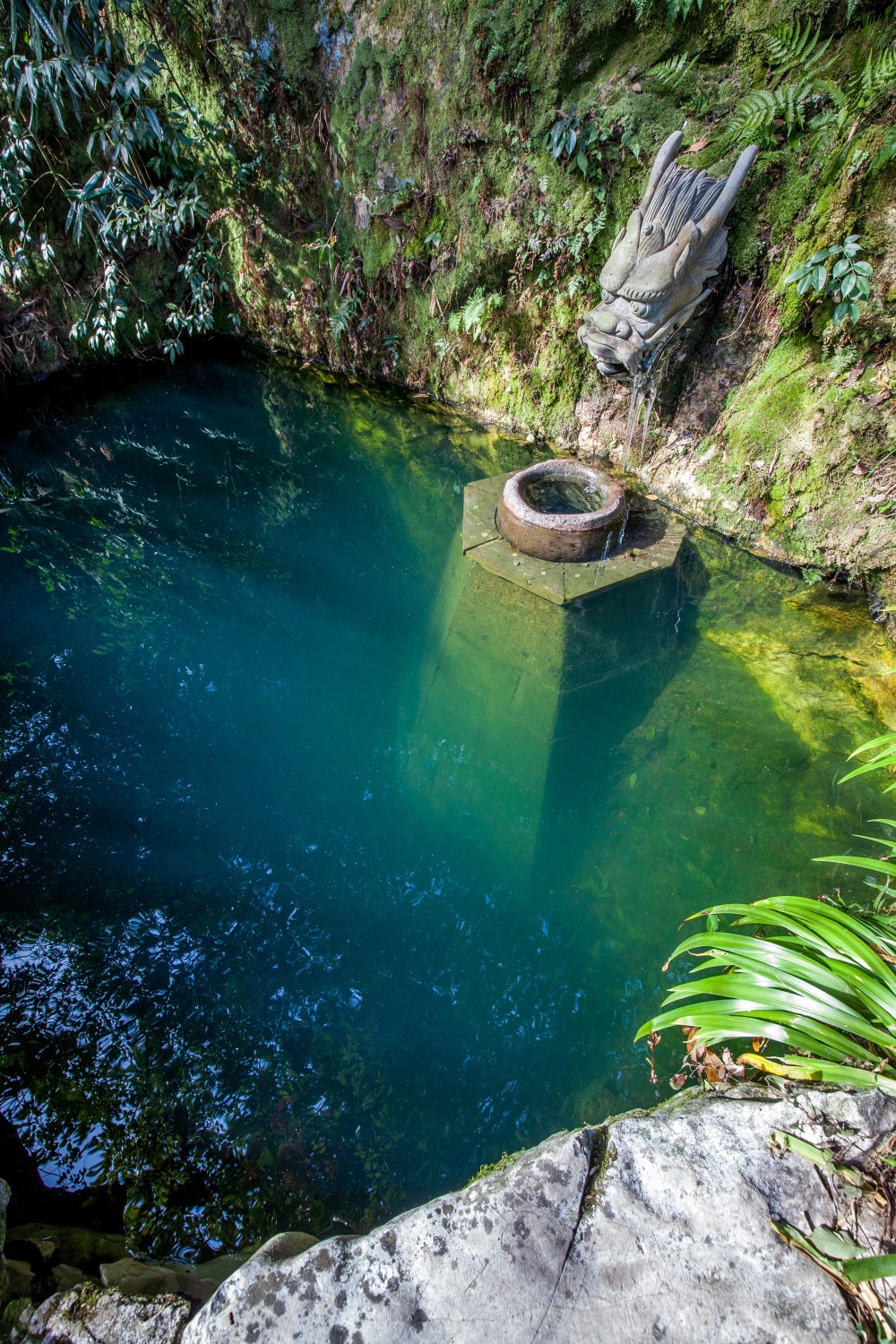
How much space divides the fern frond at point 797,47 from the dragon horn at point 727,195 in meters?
0.82

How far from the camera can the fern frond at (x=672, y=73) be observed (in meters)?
4.25

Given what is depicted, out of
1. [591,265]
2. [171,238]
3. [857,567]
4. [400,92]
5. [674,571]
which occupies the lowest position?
[674,571]

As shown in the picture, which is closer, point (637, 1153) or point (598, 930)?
point (637, 1153)

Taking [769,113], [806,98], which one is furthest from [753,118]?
[806,98]

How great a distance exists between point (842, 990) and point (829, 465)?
379 centimetres

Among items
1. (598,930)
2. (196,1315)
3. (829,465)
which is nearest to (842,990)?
(598,930)

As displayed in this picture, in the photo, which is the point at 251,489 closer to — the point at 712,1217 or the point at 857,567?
the point at 857,567

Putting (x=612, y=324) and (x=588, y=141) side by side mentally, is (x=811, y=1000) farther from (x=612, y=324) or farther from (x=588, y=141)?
(x=588, y=141)

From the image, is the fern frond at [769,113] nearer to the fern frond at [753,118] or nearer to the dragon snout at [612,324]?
the fern frond at [753,118]

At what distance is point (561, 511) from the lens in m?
4.04

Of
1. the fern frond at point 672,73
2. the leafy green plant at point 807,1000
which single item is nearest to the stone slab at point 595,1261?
the leafy green plant at point 807,1000

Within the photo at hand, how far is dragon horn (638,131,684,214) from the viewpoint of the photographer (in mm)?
3584

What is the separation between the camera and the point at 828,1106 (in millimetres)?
1368

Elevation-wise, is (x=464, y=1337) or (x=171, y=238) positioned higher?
(x=171, y=238)
